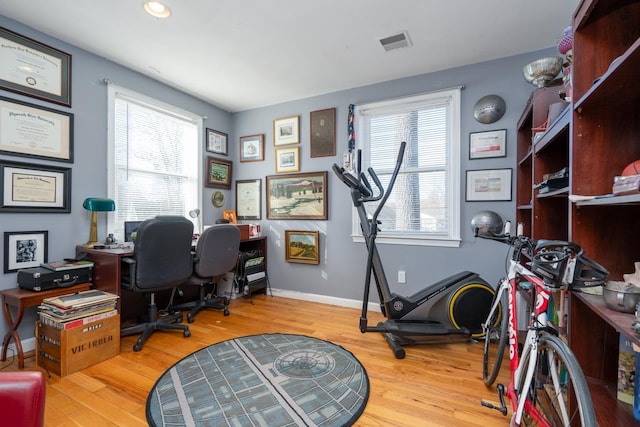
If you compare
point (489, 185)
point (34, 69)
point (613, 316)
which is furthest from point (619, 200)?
point (34, 69)

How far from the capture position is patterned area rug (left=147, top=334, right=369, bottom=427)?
1519mm

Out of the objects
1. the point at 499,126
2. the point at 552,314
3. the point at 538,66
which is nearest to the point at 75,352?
the point at 552,314

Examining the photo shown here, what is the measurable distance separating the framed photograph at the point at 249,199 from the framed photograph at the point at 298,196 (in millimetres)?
171

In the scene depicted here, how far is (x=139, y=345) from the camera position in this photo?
2262 mm

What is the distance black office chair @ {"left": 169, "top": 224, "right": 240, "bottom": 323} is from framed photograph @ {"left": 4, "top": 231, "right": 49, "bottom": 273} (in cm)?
111

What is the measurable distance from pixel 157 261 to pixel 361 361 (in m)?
1.78

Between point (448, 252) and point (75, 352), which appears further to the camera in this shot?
point (448, 252)

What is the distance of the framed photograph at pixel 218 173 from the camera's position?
376cm

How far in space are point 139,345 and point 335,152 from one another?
2.63 m

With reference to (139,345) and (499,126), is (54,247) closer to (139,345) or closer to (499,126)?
(139,345)

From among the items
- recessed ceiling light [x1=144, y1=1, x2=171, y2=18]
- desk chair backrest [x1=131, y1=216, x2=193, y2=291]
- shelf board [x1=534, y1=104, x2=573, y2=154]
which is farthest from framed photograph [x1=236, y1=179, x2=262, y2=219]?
shelf board [x1=534, y1=104, x2=573, y2=154]

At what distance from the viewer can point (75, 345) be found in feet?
6.40

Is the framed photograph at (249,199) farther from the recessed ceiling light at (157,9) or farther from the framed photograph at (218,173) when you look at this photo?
the recessed ceiling light at (157,9)

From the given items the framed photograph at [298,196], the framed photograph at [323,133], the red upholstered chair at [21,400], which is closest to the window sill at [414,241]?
the framed photograph at [298,196]
